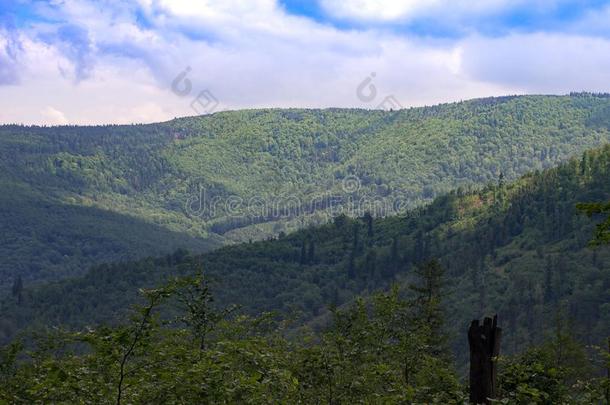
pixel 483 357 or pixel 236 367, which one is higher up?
pixel 483 357

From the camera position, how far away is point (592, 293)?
511ft

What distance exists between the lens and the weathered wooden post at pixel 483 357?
15.8 meters

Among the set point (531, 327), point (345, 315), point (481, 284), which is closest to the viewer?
point (345, 315)

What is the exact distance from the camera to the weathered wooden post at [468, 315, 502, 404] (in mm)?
15750

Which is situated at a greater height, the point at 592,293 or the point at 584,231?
the point at 584,231

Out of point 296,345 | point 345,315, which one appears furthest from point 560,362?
point 296,345

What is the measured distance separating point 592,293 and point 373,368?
A: 14628 centimetres

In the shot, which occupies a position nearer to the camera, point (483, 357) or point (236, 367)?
point (483, 357)

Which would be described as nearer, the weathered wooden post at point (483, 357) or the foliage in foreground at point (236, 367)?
the weathered wooden post at point (483, 357)

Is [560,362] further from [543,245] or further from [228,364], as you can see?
[543,245]

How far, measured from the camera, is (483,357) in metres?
15.8

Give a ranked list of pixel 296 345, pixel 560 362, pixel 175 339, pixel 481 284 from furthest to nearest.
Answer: pixel 481 284 < pixel 560 362 < pixel 296 345 < pixel 175 339

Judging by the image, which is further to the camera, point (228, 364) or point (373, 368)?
point (373, 368)

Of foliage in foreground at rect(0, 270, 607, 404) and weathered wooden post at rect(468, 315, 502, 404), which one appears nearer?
weathered wooden post at rect(468, 315, 502, 404)
